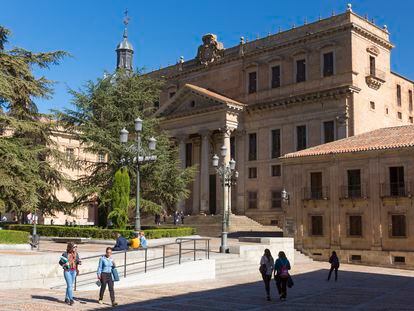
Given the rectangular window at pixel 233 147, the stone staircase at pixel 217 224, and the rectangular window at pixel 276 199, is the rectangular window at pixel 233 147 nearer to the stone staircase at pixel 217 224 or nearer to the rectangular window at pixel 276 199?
the rectangular window at pixel 276 199

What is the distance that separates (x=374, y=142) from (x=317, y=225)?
19.7ft

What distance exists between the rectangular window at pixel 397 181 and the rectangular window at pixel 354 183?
1917 millimetres

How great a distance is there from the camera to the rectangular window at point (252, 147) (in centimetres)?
4750

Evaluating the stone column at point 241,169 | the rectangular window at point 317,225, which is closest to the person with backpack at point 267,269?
the rectangular window at point 317,225

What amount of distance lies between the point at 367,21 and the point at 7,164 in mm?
31304

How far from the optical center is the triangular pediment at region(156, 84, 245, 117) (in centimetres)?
4706

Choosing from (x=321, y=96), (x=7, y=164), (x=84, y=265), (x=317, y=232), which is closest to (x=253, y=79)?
(x=321, y=96)

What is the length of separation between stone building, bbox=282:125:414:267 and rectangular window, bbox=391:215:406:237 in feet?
0.17

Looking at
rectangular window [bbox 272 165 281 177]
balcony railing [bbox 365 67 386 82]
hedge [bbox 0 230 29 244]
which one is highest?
balcony railing [bbox 365 67 386 82]

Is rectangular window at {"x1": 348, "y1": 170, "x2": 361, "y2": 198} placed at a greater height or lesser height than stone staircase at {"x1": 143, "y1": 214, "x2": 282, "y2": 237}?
greater

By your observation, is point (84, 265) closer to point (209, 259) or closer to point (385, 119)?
point (209, 259)

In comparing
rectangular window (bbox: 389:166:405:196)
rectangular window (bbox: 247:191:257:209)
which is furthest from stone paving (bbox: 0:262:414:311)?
rectangular window (bbox: 247:191:257:209)

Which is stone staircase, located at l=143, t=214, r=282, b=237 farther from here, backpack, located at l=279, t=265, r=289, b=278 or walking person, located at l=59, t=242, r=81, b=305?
walking person, located at l=59, t=242, r=81, b=305

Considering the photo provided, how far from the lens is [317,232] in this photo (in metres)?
32.4
